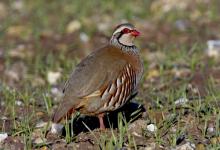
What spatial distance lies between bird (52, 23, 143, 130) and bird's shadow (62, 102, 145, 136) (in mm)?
189

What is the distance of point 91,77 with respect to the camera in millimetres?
5148

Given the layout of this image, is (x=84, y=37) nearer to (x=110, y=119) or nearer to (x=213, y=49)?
(x=213, y=49)

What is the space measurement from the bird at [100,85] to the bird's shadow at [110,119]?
19 cm

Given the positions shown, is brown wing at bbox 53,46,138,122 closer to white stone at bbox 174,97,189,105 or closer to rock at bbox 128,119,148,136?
rock at bbox 128,119,148,136

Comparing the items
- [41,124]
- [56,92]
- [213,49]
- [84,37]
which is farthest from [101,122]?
[84,37]

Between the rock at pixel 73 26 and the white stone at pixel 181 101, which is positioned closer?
the white stone at pixel 181 101

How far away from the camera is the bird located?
5.05 meters

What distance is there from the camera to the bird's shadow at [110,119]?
5438 mm

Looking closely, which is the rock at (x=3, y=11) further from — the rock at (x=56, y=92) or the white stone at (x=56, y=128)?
the white stone at (x=56, y=128)

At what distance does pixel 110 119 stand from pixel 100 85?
672 millimetres

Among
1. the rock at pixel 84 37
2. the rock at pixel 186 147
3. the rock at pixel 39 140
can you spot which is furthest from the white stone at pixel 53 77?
the rock at pixel 186 147

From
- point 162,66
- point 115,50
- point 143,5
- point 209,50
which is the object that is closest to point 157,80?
point 162,66

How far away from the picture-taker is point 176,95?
618cm

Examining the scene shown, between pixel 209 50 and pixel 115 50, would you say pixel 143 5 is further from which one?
pixel 115 50
